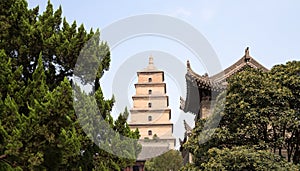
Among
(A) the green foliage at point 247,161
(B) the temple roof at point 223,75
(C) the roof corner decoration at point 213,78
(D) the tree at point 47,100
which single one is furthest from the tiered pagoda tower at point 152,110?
(A) the green foliage at point 247,161

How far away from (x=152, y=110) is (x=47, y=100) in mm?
33372

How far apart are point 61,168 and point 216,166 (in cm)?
340

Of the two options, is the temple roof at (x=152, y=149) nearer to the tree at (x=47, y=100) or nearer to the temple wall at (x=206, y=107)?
the temple wall at (x=206, y=107)

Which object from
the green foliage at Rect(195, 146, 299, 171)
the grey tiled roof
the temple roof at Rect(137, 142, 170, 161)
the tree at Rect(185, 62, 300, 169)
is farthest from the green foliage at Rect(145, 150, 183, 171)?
the green foliage at Rect(195, 146, 299, 171)

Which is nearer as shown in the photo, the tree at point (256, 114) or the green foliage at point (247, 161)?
the green foliage at point (247, 161)

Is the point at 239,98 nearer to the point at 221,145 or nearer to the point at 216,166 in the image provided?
the point at 221,145

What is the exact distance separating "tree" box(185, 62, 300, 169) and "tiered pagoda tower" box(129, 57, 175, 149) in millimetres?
30186

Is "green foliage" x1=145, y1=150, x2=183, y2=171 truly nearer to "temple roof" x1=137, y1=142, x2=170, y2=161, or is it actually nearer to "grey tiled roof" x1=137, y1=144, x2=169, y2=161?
"grey tiled roof" x1=137, y1=144, x2=169, y2=161

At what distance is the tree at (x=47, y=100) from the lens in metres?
7.84

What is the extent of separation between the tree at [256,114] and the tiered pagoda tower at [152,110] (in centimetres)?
3019

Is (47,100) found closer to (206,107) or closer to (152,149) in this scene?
(206,107)

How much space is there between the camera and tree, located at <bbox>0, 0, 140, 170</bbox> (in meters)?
7.84

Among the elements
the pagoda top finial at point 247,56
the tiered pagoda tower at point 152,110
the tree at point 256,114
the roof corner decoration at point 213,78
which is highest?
the tiered pagoda tower at point 152,110

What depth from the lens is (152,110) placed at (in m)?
41.4
